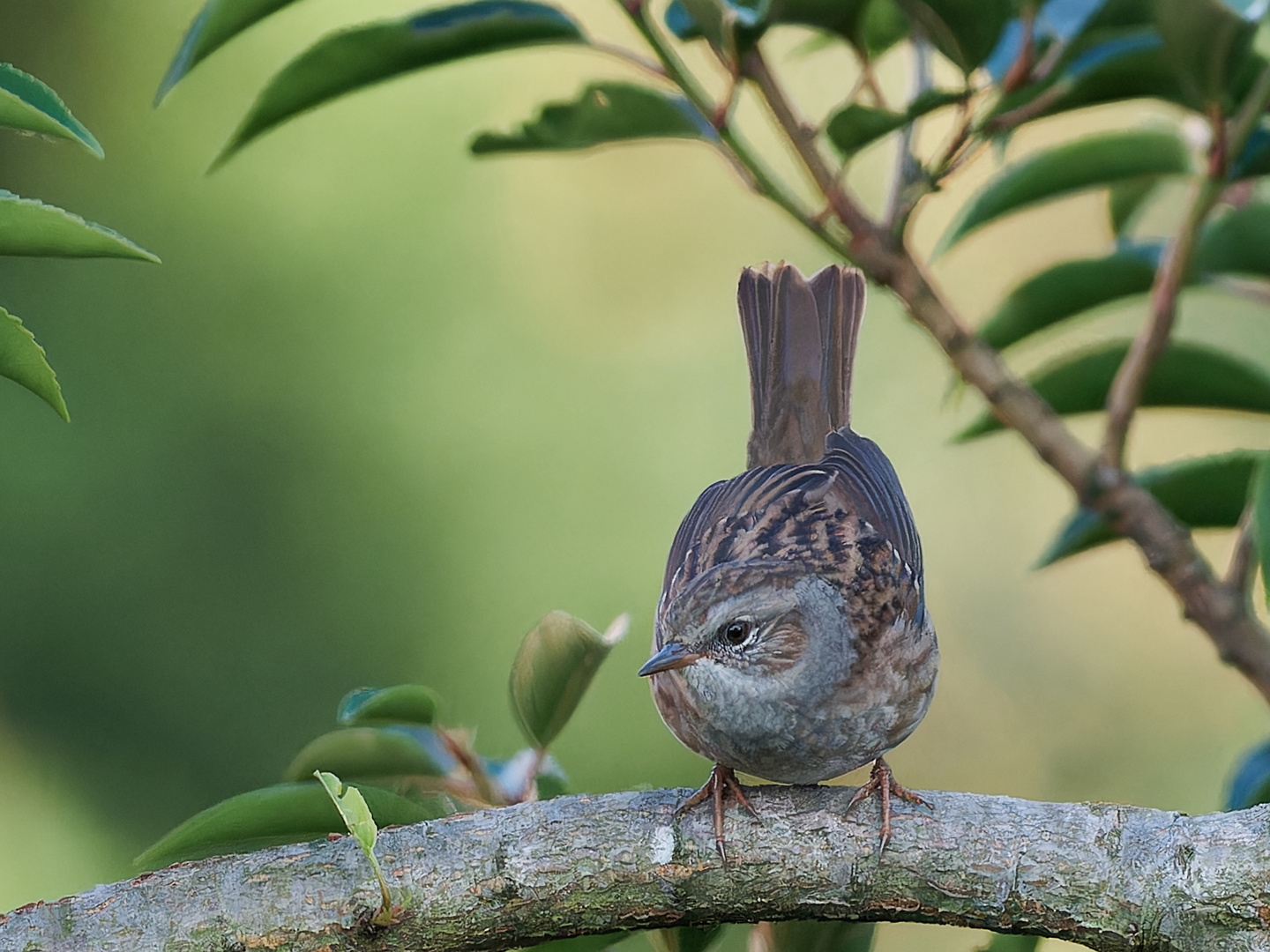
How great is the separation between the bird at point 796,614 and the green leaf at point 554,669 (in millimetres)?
222

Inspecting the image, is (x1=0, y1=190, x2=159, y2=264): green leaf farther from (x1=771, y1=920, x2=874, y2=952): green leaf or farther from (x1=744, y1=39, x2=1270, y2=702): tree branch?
(x1=771, y1=920, x2=874, y2=952): green leaf

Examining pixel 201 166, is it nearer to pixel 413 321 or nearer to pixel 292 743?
pixel 413 321

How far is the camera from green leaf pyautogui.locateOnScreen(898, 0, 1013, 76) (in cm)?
213

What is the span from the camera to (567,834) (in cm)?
175

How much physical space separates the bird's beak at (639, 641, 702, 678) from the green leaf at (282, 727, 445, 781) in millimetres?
381

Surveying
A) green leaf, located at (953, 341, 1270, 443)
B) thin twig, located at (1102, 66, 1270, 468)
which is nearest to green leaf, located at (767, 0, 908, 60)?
thin twig, located at (1102, 66, 1270, 468)

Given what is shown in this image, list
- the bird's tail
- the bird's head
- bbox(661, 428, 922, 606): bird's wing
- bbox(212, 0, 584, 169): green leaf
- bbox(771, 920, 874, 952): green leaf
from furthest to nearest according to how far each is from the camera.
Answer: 1. the bird's tail
2. bbox(661, 428, 922, 606): bird's wing
3. the bird's head
4. bbox(212, 0, 584, 169): green leaf
5. bbox(771, 920, 874, 952): green leaf

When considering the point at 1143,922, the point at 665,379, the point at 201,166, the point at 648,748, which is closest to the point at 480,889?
the point at 1143,922

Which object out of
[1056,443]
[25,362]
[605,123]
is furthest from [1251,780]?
[25,362]

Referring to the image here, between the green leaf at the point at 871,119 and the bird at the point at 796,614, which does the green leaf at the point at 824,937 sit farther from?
the green leaf at the point at 871,119

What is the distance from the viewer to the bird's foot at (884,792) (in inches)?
69.7

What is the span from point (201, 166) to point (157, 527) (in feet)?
4.74

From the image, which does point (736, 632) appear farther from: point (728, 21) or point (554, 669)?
point (728, 21)

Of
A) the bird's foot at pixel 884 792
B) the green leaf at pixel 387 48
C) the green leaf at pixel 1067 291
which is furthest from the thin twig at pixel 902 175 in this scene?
the bird's foot at pixel 884 792
